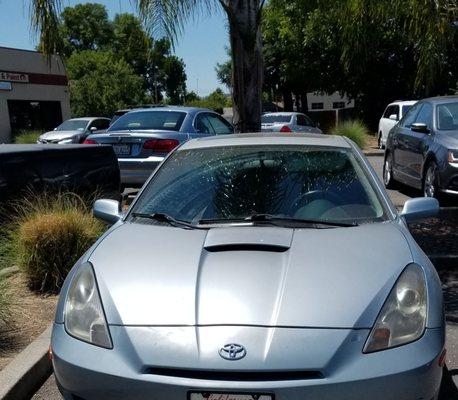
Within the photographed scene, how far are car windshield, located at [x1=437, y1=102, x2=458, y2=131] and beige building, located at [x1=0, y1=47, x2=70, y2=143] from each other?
77.0ft

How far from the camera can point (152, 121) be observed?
10.0m

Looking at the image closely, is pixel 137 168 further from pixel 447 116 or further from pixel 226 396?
pixel 226 396

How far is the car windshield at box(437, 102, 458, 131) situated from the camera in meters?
9.12

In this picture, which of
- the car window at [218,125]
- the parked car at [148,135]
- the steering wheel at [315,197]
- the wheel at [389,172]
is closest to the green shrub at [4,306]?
the steering wheel at [315,197]

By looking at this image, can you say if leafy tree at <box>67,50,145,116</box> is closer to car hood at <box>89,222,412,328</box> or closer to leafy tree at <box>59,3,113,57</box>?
leafy tree at <box>59,3,113,57</box>

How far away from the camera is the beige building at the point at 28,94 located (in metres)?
30.7

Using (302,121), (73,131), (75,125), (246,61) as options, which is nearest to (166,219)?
(246,61)

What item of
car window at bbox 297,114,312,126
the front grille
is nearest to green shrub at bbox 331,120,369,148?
car window at bbox 297,114,312,126

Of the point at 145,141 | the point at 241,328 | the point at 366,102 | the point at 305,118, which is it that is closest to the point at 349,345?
the point at 241,328

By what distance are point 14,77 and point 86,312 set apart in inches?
1211

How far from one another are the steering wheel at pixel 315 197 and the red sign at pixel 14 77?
29486 millimetres

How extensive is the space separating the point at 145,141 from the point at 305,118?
13.3 m

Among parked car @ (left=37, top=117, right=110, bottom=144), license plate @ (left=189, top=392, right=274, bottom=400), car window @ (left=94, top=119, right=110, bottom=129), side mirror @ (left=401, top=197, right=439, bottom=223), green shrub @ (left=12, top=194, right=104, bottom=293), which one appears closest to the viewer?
license plate @ (left=189, top=392, right=274, bottom=400)

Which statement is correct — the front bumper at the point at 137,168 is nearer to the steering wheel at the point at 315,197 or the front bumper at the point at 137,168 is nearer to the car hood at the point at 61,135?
the steering wheel at the point at 315,197
